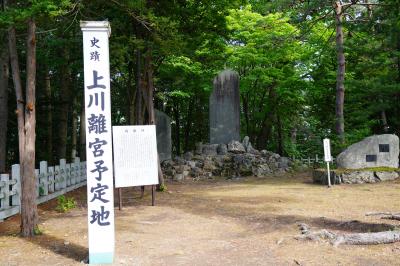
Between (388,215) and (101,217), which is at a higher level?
(101,217)

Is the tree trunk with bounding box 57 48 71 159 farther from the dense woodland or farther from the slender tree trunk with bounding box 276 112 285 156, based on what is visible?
the slender tree trunk with bounding box 276 112 285 156

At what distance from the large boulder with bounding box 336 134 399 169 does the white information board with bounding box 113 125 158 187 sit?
7.82 meters

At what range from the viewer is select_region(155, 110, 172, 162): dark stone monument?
1917 cm

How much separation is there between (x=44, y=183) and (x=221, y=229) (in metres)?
5.42

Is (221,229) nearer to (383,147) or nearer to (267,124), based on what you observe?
(383,147)

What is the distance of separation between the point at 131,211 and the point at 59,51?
8516 millimetres

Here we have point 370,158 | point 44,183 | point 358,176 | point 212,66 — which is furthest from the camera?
point 212,66

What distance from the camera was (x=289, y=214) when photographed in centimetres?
812

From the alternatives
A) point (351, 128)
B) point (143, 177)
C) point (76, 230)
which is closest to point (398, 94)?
point (351, 128)

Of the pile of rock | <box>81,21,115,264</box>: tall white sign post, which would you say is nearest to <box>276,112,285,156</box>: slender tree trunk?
the pile of rock

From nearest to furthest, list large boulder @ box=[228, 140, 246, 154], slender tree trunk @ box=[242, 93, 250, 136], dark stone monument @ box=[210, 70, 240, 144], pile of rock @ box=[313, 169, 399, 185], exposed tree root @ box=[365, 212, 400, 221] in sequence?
exposed tree root @ box=[365, 212, 400, 221]
pile of rock @ box=[313, 169, 399, 185]
large boulder @ box=[228, 140, 246, 154]
dark stone monument @ box=[210, 70, 240, 144]
slender tree trunk @ box=[242, 93, 250, 136]

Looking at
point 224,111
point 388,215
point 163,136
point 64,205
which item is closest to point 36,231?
point 64,205

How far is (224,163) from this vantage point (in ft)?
59.5

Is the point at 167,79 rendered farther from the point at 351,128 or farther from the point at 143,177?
the point at 143,177
